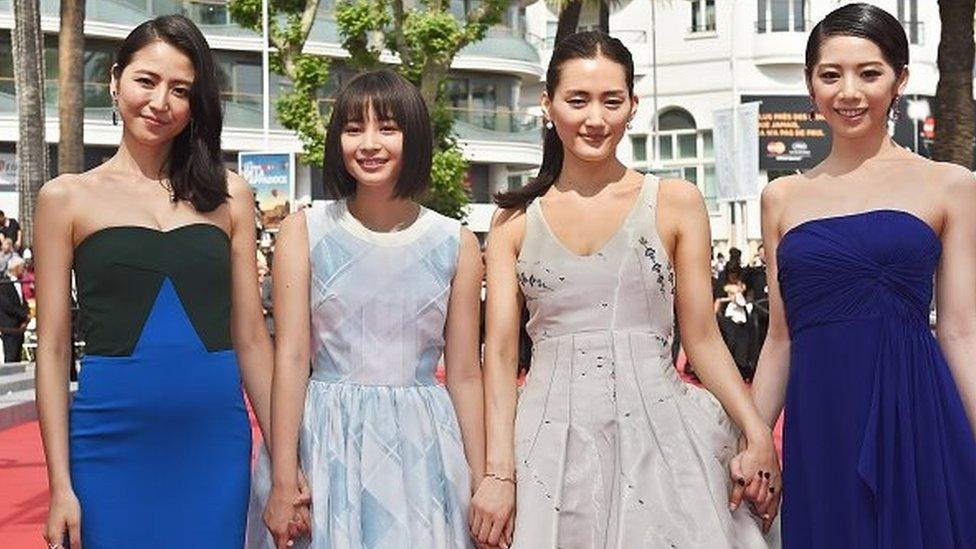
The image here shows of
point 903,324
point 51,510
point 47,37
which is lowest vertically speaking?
point 51,510

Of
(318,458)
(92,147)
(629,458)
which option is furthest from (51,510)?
(92,147)

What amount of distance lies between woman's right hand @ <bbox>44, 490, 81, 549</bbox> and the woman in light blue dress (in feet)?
1.55

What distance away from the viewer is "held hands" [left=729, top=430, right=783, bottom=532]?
12.9 ft

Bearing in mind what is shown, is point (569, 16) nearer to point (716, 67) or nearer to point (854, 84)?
point (854, 84)

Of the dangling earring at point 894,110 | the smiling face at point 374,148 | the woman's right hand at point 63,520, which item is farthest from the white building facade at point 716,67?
the woman's right hand at point 63,520

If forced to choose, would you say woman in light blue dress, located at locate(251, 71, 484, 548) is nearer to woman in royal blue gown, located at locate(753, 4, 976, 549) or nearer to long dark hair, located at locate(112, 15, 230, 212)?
long dark hair, located at locate(112, 15, 230, 212)

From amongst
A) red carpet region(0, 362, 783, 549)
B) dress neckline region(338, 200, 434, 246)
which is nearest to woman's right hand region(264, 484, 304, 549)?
dress neckline region(338, 200, 434, 246)

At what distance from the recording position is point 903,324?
12.8 feet

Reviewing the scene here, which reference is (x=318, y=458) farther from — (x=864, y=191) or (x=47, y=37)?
(x=47, y=37)

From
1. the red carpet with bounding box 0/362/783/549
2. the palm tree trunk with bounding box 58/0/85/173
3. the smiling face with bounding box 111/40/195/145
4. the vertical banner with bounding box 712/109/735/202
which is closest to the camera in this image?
the smiling face with bounding box 111/40/195/145

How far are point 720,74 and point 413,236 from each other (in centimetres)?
4764

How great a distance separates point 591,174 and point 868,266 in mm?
748

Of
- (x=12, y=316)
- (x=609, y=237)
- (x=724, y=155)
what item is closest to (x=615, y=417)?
(x=609, y=237)

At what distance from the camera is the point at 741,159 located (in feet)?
88.1
